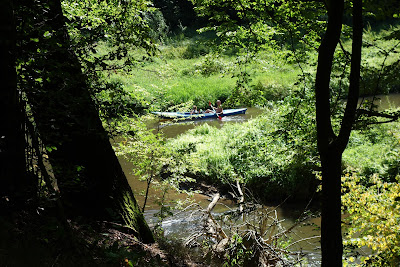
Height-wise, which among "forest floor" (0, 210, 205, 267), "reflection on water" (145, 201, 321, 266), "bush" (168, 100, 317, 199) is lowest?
"reflection on water" (145, 201, 321, 266)

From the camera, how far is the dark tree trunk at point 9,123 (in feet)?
6.53

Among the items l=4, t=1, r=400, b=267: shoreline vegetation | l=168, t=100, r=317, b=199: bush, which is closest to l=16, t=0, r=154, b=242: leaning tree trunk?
l=4, t=1, r=400, b=267: shoreline vegetation

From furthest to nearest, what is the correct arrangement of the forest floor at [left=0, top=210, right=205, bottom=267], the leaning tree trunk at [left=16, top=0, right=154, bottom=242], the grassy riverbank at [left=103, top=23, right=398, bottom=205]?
1. the grassy riverbank at [left=103, top=23, right=398, bottom=205]
2. the leaning tree trunk at [left=16, top=0, right=154, bottom=242]
3. the forest floor at [left=0, top=210, right=205, bottom=267]

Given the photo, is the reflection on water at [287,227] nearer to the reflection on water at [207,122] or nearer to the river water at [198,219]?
the river water at [198,219]

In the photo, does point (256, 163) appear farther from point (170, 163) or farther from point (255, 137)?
point (170, 163)

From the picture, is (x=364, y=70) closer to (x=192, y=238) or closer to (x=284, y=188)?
(x=192, y=238)

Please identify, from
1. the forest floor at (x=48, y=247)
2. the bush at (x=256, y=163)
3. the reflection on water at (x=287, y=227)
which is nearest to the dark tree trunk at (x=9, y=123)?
the forest floor at (x=48, y=247)

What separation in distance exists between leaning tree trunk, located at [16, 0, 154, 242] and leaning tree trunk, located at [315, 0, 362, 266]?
1687 mm

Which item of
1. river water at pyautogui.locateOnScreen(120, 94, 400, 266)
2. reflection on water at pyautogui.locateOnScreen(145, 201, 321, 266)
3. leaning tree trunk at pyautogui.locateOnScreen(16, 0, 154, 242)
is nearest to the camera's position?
leaning tree trunk at pyautogui.locateOnScreen(16, 0, 154, 242)

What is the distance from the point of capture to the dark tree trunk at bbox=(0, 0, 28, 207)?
1990mm

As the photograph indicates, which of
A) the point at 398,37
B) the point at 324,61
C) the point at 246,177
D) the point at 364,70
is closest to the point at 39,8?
the point at 324,61

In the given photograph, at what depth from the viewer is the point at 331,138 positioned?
2648 millimetres

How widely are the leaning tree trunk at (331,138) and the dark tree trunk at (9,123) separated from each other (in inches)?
80.1

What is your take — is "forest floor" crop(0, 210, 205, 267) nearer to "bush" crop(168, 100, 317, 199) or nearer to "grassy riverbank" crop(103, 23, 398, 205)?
"grassy riverbank" crop(103, 23, 398, 205)
